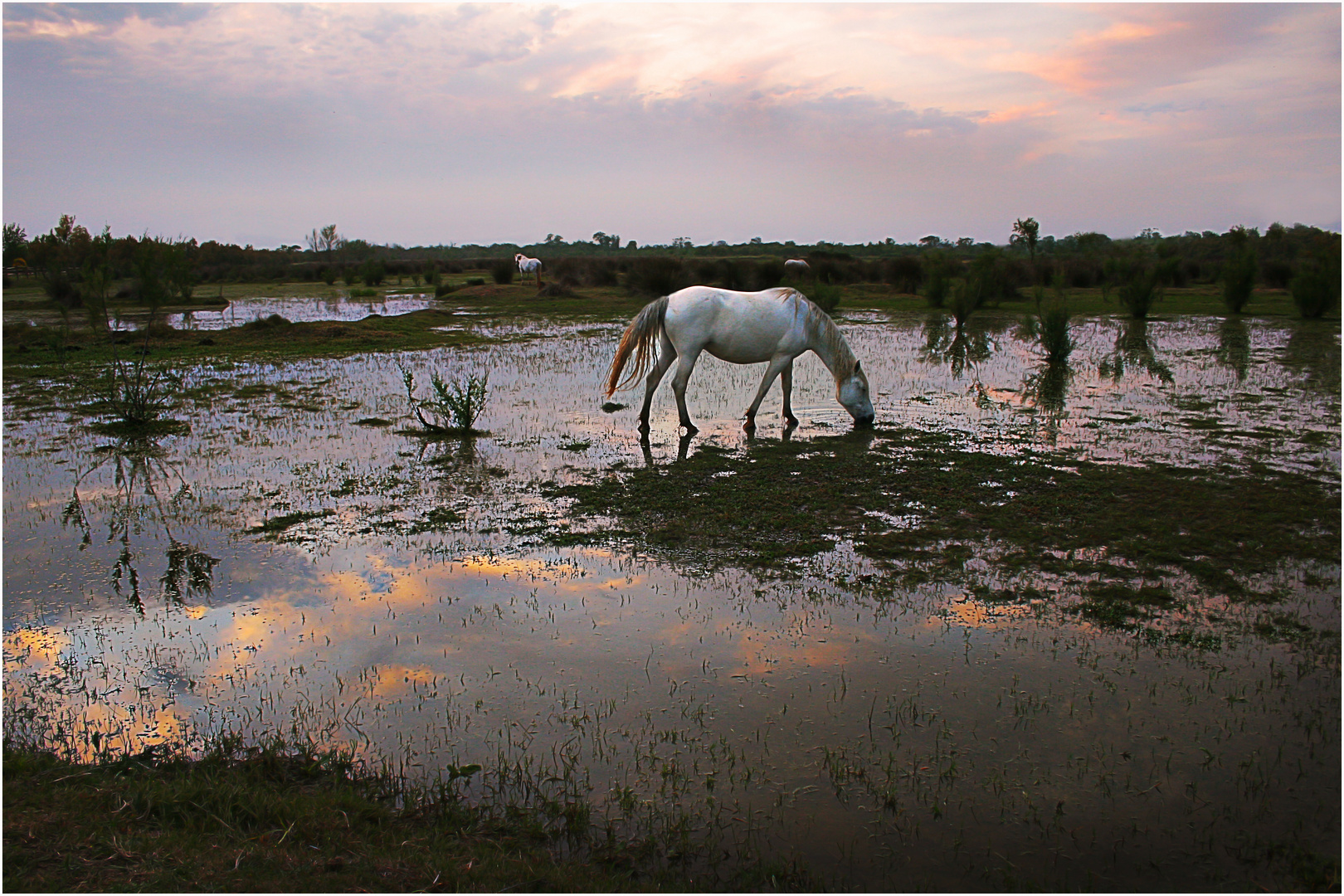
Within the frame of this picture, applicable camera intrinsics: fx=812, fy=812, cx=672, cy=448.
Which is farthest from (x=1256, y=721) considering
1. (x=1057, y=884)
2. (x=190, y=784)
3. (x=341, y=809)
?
(x=190, y=784)

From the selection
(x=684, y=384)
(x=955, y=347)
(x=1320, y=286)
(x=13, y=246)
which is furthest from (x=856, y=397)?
(x=13, y=246)

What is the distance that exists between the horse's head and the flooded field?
1275 mm

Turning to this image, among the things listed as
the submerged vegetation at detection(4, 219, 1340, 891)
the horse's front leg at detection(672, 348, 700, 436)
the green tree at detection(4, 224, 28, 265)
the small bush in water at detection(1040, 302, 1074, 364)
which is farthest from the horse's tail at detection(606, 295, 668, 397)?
the green tree at detection(4, 224, 28, 265)

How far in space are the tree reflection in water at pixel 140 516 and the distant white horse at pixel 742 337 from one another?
4481 millimetres

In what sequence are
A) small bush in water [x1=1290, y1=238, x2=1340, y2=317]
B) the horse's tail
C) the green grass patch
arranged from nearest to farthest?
the green grass patch < the horse's tail < small bush in water [x1=1290, y1=238, x2=1340, y2=317]

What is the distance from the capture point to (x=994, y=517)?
19.6 ft

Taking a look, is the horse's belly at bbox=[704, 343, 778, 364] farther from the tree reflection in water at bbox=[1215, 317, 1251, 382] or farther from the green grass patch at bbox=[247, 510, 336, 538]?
the tree reflection in water at bbox=[1215, 317, 1251, 382]

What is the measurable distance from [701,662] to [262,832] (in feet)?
6.62

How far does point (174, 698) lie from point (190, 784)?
98 centimetres

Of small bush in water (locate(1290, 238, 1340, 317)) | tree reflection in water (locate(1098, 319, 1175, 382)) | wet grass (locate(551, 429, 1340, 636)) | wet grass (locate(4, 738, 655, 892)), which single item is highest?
small bush in water (locate(1290, 238, 1340, 317))

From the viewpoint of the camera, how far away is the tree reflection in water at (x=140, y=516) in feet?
16.3

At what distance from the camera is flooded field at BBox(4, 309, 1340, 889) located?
9.47ft

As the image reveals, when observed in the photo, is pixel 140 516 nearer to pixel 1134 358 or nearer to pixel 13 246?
pixel 1134 358

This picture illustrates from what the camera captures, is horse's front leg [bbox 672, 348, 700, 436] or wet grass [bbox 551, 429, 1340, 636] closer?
wet grass [bbox 551, 429, 1340, 636]
